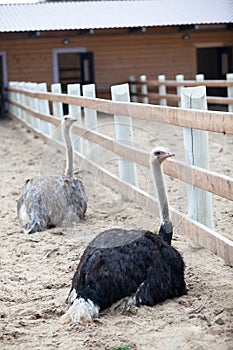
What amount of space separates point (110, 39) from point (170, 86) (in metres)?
3.65

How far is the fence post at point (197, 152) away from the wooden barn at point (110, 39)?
16623 millimetres

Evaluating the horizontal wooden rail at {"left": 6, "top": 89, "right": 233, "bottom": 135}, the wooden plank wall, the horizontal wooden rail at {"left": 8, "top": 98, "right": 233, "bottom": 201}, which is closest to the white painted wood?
the horizontal wooden rail at {"left": 6, "top": 89, "right": 233, "bottom": 135}

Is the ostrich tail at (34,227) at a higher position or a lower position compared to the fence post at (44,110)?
lower

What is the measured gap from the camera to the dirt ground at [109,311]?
381 centimetres

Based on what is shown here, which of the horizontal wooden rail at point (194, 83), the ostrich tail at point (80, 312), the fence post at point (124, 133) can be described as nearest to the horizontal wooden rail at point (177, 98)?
the horizontal wooden rail at point (194, 83)

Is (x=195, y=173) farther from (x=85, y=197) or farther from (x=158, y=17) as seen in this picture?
(x=158, y=17)

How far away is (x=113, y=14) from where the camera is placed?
24.3 meters

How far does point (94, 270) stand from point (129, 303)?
0.27m

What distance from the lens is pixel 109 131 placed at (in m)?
13.5

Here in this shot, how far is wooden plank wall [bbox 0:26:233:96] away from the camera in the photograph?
2298 centimetres

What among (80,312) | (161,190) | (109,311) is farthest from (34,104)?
(80,312)

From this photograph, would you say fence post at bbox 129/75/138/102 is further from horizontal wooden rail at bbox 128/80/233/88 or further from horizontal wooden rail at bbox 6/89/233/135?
horizontal wooden rail at bbox 6/89/233/135

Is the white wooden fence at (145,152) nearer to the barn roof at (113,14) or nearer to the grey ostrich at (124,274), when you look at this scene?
the grey ostrich at (124,274)

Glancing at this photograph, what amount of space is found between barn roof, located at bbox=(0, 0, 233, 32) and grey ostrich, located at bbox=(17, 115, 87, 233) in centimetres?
1498
